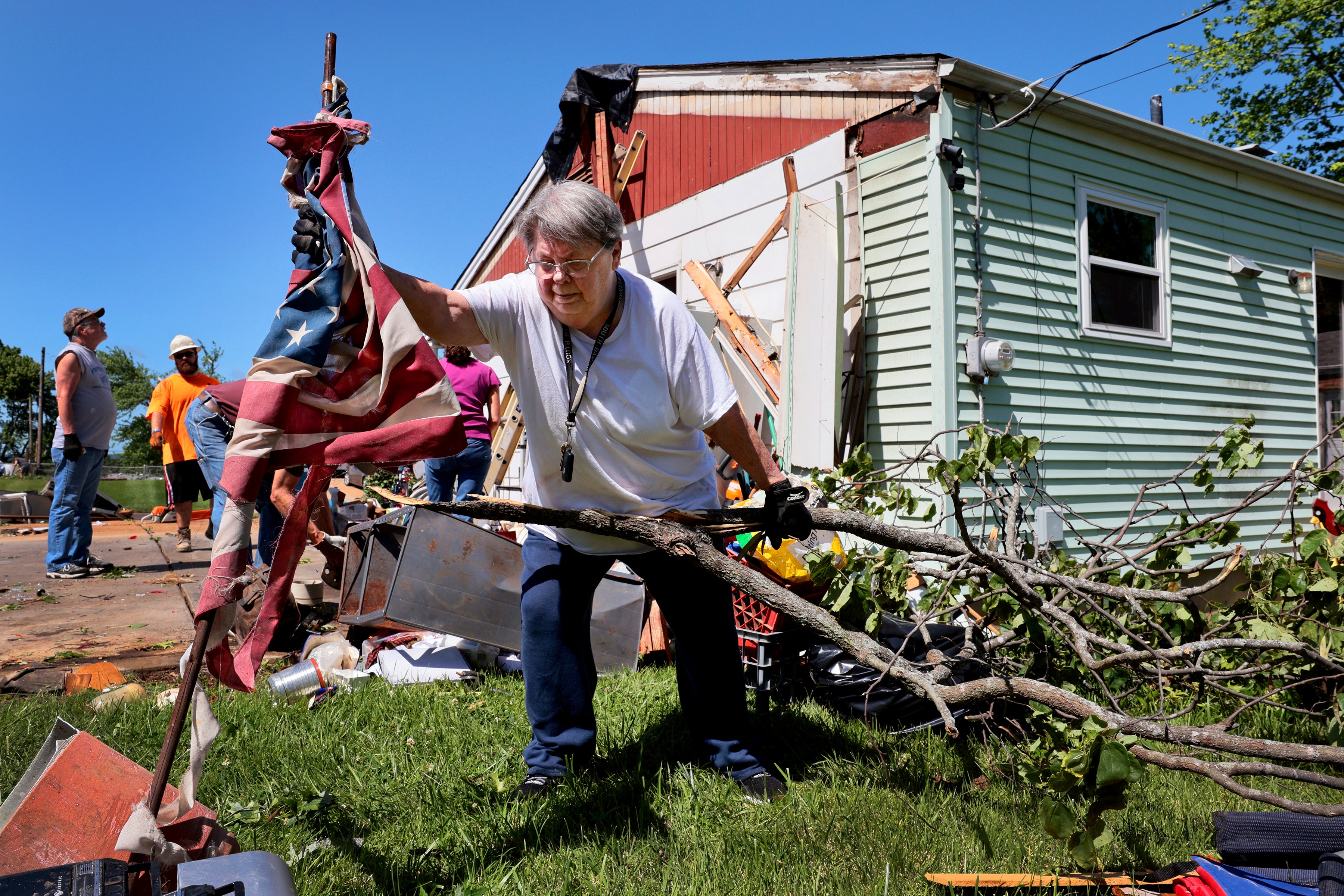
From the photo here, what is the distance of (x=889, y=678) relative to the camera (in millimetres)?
2896

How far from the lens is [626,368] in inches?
95.3

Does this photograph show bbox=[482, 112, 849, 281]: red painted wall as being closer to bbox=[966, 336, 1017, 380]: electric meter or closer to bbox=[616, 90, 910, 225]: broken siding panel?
bbox=[616, 90, 910, 225]: broken siding panel

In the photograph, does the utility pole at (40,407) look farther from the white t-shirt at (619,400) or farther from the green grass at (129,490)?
the white t-shirt at (619,400)

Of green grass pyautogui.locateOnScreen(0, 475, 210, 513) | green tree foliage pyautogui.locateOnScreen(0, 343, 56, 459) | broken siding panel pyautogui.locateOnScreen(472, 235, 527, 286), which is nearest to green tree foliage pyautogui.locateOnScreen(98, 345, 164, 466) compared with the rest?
green tree foliage pyautogui.locateOnScreen(0, 343, 56, 459)

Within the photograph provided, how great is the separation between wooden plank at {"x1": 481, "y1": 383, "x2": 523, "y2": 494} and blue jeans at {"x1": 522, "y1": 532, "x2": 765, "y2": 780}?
7.53 meters

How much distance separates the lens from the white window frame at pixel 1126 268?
22.7 feet

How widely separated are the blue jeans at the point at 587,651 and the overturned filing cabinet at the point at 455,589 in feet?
3.35

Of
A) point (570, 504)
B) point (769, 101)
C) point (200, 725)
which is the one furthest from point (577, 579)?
point (769, 101)

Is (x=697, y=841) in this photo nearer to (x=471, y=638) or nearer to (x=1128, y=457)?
(x=471, y=638)

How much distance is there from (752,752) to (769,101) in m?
6.49

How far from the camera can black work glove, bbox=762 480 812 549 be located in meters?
2.52

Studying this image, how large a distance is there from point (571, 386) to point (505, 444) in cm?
797

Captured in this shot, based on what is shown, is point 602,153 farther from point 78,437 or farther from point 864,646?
point 864,646

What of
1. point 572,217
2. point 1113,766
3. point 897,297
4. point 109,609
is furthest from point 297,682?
point 897,297
